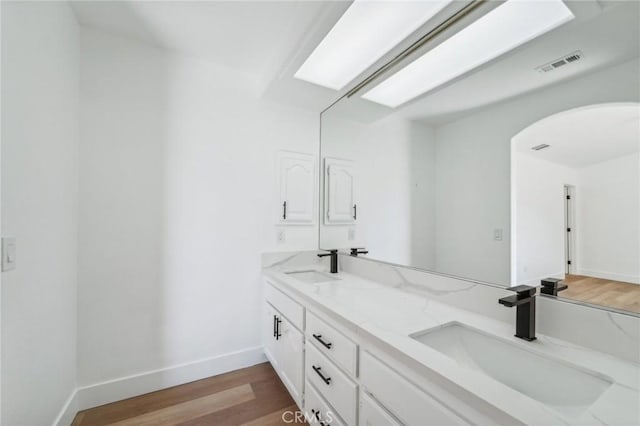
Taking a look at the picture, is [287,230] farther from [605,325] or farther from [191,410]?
[605,325]

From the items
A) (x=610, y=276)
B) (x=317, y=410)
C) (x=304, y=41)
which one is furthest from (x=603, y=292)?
(x=304, y=41)

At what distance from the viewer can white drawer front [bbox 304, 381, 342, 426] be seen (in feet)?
3.84

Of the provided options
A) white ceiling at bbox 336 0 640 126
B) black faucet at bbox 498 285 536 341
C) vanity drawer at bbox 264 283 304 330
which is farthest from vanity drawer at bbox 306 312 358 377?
white ceiling at bbox 336 0 640 126

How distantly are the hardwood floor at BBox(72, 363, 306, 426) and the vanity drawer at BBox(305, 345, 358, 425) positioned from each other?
0.52 meters

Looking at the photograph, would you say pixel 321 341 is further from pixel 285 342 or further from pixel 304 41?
pixel 304 41

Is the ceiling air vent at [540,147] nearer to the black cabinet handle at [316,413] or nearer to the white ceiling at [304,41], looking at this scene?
the white ceiling at [304,41]

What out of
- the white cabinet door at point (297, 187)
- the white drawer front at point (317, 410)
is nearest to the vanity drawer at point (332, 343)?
the white drawer front at point (317, 410)

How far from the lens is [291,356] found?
1.63 meters

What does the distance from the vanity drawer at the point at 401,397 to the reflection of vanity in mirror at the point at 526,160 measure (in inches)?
25.0

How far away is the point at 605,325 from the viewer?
825 mm

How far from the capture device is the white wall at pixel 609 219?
0.75 meters

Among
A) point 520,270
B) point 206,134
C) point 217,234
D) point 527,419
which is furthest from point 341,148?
point 527,419

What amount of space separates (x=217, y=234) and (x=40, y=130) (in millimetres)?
1141

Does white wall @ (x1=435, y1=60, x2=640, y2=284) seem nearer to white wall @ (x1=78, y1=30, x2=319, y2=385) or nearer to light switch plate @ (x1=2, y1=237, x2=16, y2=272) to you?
white wall @ (x1=78, y1=30, x2=319, y2=385)
